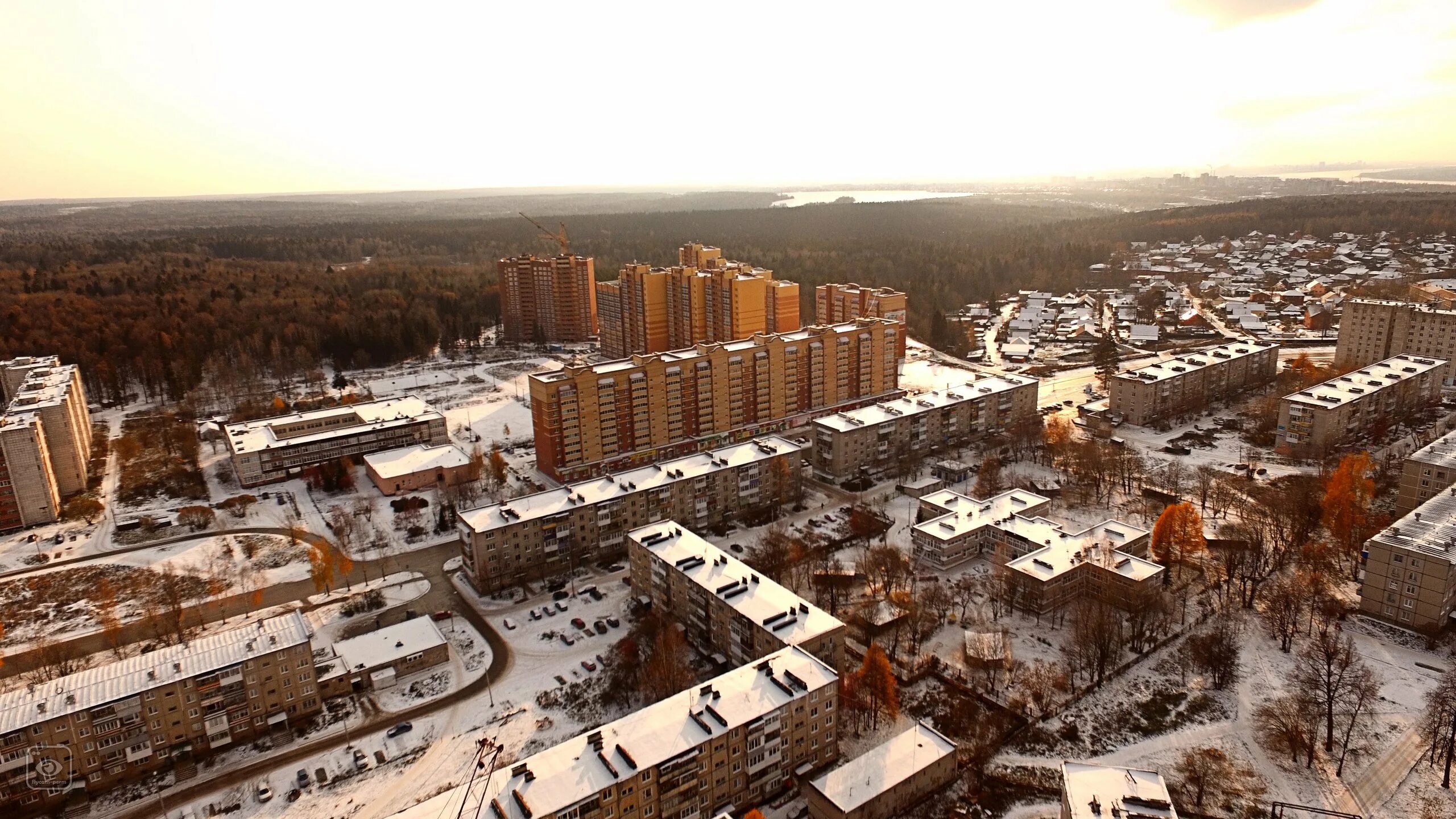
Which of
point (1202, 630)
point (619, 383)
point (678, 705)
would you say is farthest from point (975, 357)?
point (678, 705)

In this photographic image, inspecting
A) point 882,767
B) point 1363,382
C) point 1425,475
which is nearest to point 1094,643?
point 882,767

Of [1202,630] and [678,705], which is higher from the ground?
[678,705]

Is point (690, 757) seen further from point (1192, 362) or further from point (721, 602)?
point (1192, 362)

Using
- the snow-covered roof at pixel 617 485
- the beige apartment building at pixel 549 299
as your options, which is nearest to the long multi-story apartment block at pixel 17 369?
the beige apartment building at pixel 549 299

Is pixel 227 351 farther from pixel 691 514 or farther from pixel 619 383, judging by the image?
pixel 691 514

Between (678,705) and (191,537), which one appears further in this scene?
(191,537)

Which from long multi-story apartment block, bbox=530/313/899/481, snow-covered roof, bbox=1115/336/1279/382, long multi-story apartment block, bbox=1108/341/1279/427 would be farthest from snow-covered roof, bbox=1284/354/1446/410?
long multi-story apartment block, bbox=530/313/899/481

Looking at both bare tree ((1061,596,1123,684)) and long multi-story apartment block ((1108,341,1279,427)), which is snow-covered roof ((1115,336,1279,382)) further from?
bare tree ((1061,596,1123,684))
